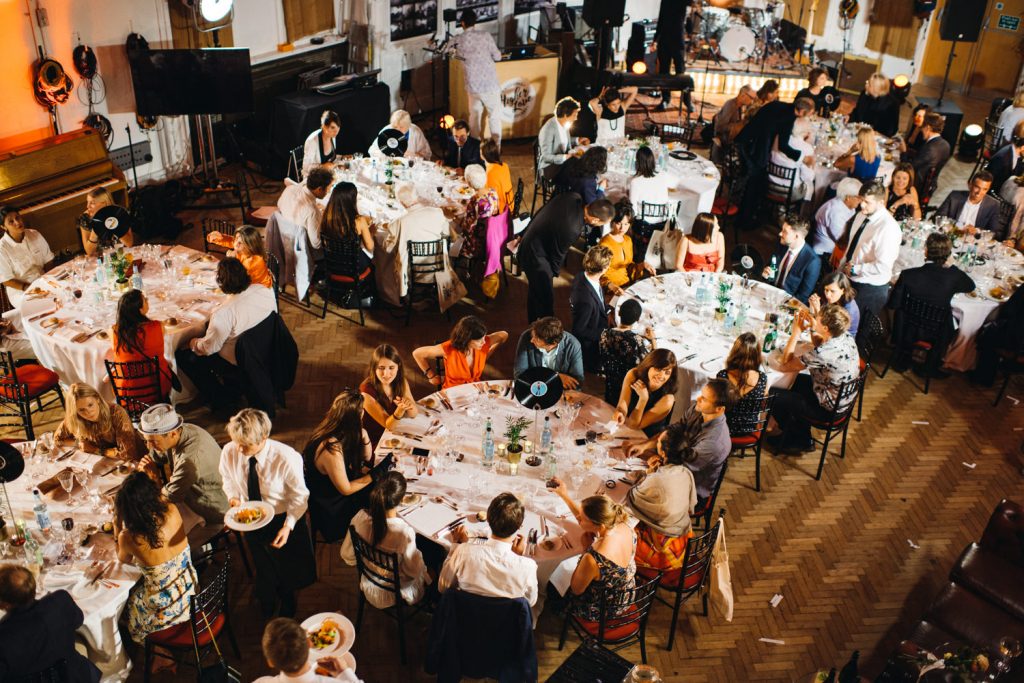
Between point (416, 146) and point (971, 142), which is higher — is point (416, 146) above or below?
above

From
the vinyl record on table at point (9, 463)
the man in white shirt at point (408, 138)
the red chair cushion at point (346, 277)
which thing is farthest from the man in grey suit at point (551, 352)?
the man in white shirt at point (408, 138)

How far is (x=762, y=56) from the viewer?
16.1 m

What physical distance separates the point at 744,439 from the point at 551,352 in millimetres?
1478

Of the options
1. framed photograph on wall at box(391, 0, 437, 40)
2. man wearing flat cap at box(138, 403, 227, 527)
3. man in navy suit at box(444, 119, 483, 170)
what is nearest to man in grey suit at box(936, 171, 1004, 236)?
man in navy suit at box(444, 119, 483, 170)

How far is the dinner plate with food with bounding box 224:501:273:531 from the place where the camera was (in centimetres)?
439

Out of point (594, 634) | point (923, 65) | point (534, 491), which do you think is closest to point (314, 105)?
point (534, 491)

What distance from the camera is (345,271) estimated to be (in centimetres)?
765

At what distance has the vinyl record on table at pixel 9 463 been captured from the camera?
4.50 meters

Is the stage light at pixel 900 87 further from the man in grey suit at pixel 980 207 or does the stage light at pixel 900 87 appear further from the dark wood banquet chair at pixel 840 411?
the dark wood banquet chair at pixel 840 411

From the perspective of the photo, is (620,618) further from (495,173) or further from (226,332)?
(495,173)

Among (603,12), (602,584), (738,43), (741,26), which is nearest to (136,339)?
(602,584)

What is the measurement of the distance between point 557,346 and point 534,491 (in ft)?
3.94

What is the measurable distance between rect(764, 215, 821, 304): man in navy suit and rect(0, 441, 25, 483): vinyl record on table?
5516mm

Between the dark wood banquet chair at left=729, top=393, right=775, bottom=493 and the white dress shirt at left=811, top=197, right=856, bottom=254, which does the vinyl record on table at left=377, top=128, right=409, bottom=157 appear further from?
the dark wood banquet chair at left=729, top=393, right=775, bottom=493
